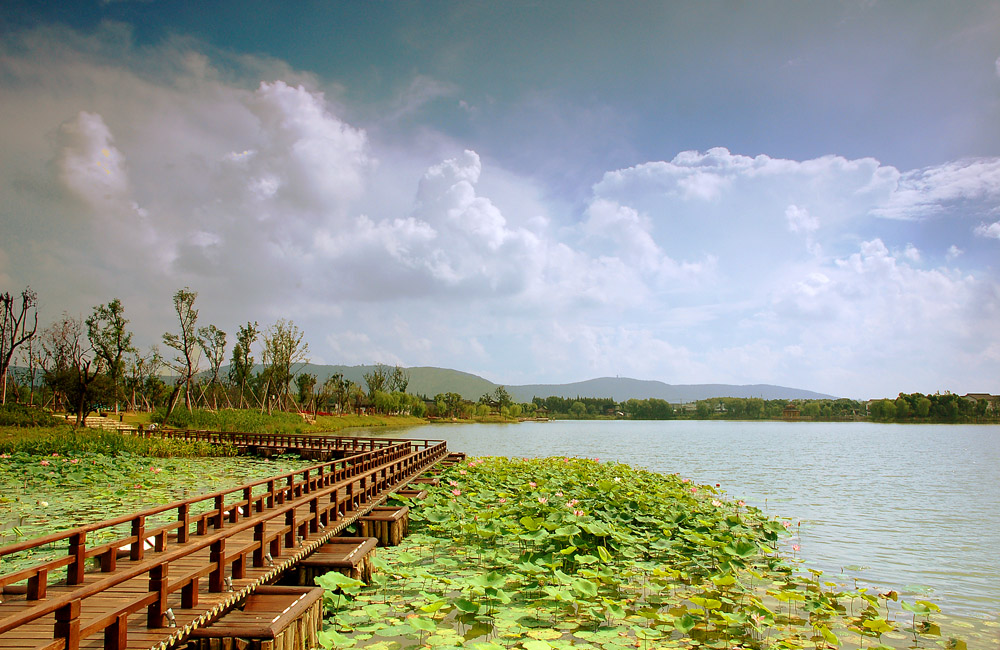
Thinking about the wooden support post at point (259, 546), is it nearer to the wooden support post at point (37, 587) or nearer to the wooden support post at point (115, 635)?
the wooden support post at point (37, 587)

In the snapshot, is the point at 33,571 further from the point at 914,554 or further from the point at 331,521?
the point at 914,554

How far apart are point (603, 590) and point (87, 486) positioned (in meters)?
14.3

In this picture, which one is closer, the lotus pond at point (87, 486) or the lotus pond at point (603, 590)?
the lotus pond at point (603, 590)

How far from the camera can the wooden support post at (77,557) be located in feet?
15.8

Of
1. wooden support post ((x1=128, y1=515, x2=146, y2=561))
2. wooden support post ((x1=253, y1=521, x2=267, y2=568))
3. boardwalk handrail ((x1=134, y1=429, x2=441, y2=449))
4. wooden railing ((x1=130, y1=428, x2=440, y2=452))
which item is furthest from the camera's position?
boardwalk handrail ((x1=134, y1=429, x2=441, y2=449))

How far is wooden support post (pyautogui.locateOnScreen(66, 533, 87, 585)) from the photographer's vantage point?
4.80 metres

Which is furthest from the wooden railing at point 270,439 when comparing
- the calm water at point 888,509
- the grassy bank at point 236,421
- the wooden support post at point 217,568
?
the wooden support post at point 217,568

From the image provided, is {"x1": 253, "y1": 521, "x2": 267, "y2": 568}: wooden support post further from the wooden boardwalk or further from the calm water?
the calm water

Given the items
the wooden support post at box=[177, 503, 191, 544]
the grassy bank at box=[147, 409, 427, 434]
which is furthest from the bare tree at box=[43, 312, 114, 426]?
the wooden support post at box=[177, 503, 191, 544]

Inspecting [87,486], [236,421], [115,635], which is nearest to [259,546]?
[115,635]

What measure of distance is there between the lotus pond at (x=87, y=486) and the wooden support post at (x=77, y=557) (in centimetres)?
351

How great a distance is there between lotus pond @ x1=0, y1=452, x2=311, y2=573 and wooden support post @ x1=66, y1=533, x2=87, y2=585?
351 centimetres

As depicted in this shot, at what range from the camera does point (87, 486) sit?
47.8ft

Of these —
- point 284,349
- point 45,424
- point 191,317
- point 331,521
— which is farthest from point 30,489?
point 284,349
